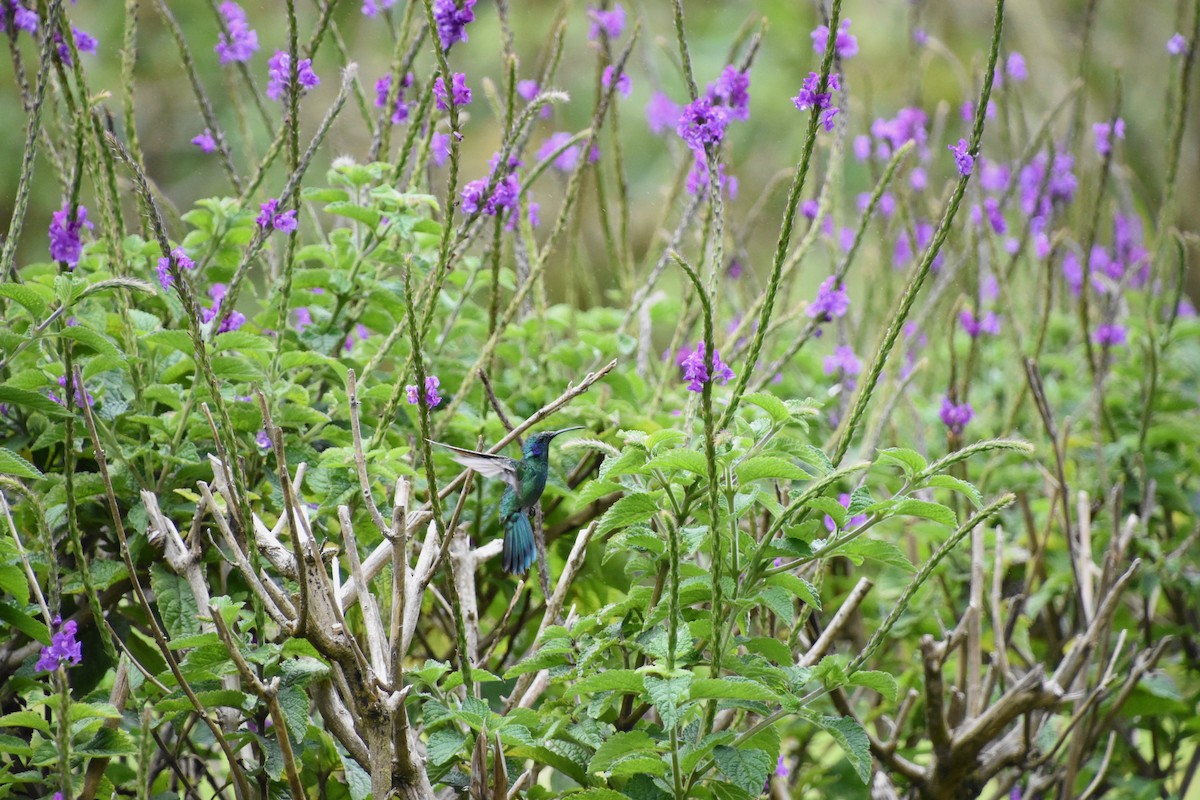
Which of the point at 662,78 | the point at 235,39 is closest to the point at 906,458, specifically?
the point at 235,39

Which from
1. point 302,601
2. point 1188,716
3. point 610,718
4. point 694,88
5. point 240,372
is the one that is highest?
point 694,88

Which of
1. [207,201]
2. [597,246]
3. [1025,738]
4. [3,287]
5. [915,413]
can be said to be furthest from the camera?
[597,246]

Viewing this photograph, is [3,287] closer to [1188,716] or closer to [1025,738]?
[1025,738]

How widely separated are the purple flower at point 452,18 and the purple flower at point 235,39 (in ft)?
1.65

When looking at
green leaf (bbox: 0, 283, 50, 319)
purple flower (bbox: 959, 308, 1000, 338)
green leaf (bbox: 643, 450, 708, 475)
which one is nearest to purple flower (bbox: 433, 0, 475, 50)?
green leaf (bbox: 0, 283, 50, 319)

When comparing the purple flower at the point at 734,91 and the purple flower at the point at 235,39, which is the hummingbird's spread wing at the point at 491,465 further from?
the purple flower at the point at 235,39

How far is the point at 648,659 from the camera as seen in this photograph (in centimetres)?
106

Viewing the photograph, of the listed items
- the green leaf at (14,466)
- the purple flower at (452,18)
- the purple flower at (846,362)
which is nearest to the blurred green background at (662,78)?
the purple flower at (846,362)

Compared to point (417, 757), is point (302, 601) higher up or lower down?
higher up

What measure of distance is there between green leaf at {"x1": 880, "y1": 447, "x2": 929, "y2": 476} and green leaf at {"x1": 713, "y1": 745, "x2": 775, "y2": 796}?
0.25 metres

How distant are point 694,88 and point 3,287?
683 millimetres

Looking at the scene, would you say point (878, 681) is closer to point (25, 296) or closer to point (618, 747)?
point (618, 747)

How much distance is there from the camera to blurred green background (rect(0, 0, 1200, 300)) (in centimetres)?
563

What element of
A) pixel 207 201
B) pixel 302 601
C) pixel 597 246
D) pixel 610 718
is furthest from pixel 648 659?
pixel 597 246
